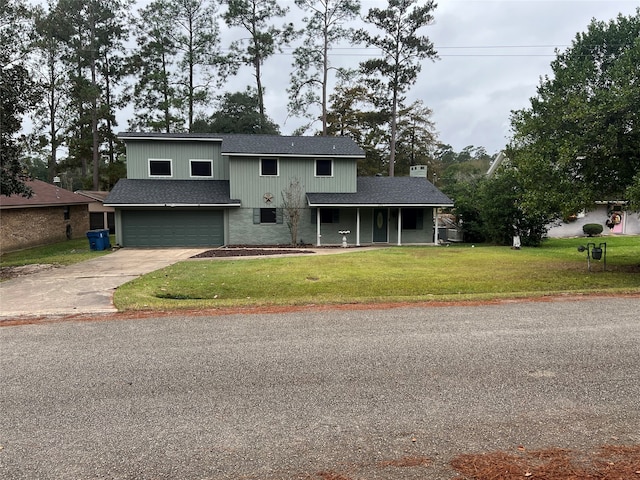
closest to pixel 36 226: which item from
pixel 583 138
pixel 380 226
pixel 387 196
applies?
pixel 380 226

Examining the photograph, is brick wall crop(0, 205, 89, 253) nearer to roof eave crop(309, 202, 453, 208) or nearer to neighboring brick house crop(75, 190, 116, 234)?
neighboring brick house crop(75, 190, 116, 234)

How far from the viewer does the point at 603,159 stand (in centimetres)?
1166

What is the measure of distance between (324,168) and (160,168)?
29.4ft

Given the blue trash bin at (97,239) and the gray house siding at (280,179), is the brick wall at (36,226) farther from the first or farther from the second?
the gray house siding at (280,179)

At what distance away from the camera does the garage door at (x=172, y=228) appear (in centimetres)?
2141

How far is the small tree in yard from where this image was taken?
72.2 feet

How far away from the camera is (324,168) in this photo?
22922 millimetres

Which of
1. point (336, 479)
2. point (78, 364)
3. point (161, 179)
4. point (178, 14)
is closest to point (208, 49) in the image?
point (178, 14)

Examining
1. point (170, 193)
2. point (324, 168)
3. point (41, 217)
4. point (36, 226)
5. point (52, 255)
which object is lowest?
point (52, 255)

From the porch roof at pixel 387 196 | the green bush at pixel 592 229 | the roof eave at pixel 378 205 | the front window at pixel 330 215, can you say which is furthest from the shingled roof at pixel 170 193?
the green bush at pixel 592 229

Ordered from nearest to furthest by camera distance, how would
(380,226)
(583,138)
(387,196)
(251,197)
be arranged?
1. (583,138)
2. (251,197)
3. (387,196)
4. (380,226)

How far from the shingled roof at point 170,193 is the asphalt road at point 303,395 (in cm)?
1502

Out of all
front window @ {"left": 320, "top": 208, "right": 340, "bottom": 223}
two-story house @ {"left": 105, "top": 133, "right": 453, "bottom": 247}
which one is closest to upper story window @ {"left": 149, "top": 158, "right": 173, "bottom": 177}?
two-story house @ {"left": 105, "top": 133, "right": 453, "bottom": 247}

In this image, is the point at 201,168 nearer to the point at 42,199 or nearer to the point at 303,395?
the point at 42,199
